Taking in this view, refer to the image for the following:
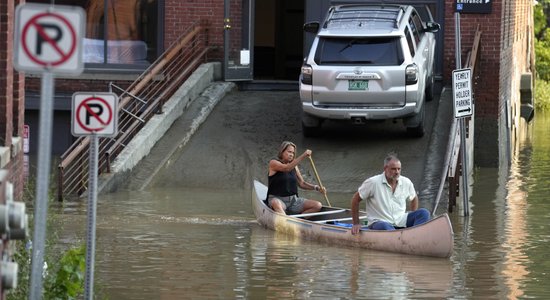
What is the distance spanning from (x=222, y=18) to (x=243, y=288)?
13.9 meters

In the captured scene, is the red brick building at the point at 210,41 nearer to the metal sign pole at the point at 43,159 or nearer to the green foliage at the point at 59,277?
the green foliage at the point at 59,277

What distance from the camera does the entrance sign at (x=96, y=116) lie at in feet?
36.4

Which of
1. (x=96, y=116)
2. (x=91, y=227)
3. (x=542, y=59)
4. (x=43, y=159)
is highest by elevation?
(x=542, y=59)

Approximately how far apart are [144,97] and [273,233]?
28.6ft

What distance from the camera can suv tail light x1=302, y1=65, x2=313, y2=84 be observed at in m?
22.8

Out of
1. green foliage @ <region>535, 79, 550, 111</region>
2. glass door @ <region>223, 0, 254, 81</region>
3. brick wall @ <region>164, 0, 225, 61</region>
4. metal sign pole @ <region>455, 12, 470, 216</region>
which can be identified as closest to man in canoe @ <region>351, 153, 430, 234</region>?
metal sign pole @ <region>455, 12, 470, 216</region>

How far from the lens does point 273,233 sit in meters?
18.0

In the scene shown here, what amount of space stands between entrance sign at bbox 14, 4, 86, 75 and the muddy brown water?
14.3ft

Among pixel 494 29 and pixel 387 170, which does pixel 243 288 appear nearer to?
pixel 387 170

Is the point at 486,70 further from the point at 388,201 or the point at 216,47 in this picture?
the point at 388,201

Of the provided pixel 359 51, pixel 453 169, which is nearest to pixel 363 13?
pixel 359 51

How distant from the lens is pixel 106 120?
437 inches

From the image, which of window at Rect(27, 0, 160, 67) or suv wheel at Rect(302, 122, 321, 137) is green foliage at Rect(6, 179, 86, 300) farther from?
window at Rect(27, 0, 160, 67)

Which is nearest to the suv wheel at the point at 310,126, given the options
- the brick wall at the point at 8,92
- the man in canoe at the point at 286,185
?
the man in canoe at the point at 286,185
